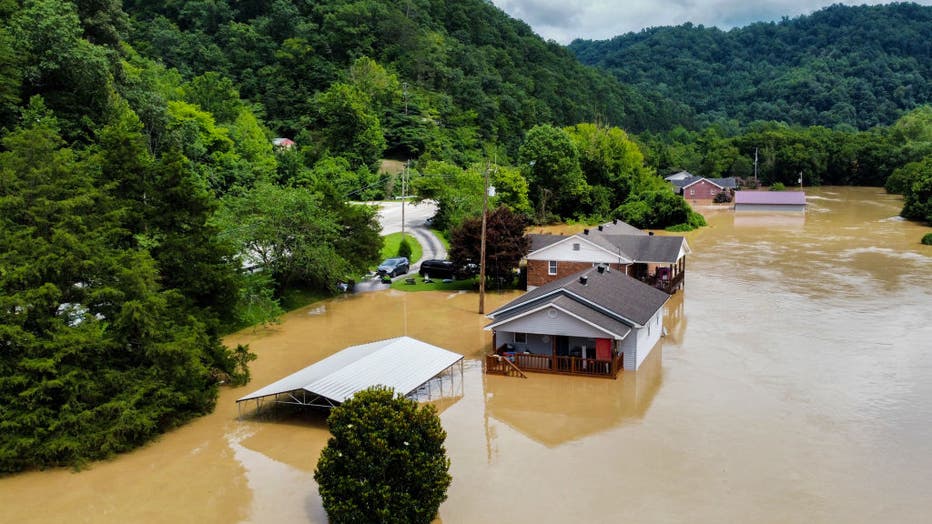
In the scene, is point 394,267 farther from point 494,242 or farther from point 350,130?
point 350,130

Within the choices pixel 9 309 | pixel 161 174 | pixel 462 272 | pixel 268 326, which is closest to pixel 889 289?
pixel 462 272

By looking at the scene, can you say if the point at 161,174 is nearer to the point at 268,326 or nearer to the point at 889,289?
the point at 268,326

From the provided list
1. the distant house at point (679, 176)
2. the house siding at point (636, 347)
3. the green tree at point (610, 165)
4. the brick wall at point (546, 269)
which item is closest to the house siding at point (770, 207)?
the green tree at point (610, 165)

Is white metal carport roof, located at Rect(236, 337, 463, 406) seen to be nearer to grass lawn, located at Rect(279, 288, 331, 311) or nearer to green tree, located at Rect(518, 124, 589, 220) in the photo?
grass lawn, located at Rect(279, 288, 331, 311)

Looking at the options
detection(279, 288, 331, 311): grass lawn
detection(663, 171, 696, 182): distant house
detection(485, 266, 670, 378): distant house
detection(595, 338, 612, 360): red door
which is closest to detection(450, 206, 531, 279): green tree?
detection(279, 288, 331, 311): grass lawn

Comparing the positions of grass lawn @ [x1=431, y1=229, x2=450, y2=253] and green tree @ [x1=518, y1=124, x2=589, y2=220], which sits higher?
green tree @ [x1=518, y1=124, x2=589, y2=220]

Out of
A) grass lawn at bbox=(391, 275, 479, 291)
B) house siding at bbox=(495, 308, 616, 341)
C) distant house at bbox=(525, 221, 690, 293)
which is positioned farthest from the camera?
grass lawn at bbox=(391, 275, 479, 291)

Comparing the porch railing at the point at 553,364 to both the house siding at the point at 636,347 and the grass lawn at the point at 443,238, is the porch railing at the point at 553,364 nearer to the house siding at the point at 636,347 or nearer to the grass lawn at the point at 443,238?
the house siding at the point at 636,347
